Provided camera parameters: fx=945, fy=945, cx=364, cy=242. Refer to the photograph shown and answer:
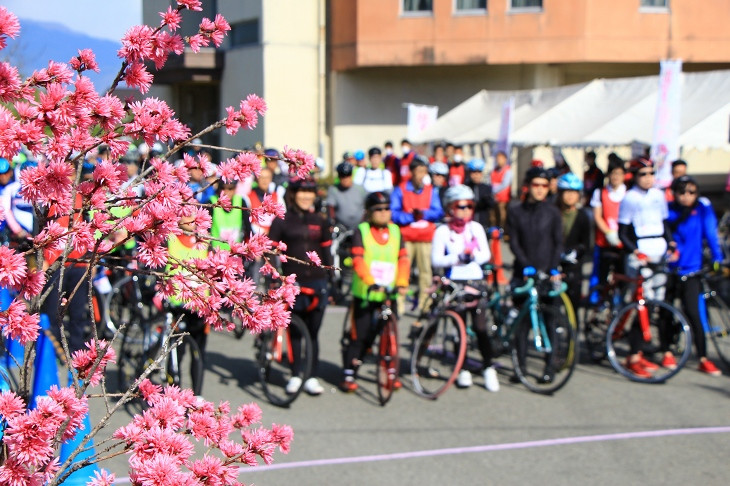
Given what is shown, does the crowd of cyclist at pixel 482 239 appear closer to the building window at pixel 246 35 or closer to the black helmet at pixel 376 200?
the black helmet at pixel 376 200

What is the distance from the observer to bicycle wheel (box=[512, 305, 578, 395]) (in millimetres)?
8266

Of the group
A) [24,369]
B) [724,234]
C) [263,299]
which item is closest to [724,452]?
[263,299]

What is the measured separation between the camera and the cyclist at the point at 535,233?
870 centimetres

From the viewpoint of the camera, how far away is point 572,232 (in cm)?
1024

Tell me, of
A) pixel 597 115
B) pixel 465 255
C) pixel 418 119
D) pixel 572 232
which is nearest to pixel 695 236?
pixel 572 232

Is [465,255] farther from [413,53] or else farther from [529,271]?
[413,53]

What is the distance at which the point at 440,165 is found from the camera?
14000mm

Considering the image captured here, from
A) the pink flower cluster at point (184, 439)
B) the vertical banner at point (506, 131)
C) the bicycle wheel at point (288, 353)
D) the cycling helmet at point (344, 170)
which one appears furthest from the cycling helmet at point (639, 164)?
the vertical banner at point (506, 131)

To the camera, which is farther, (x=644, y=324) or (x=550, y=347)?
(x=644, y=324)

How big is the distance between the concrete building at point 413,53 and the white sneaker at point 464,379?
19.0m

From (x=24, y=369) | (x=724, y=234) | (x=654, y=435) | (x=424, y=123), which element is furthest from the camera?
(x=424, y=123)

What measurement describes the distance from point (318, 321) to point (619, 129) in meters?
10.1

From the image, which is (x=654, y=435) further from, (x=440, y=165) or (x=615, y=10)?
(x=615, y=10)

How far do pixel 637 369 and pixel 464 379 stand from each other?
5.53 ft
